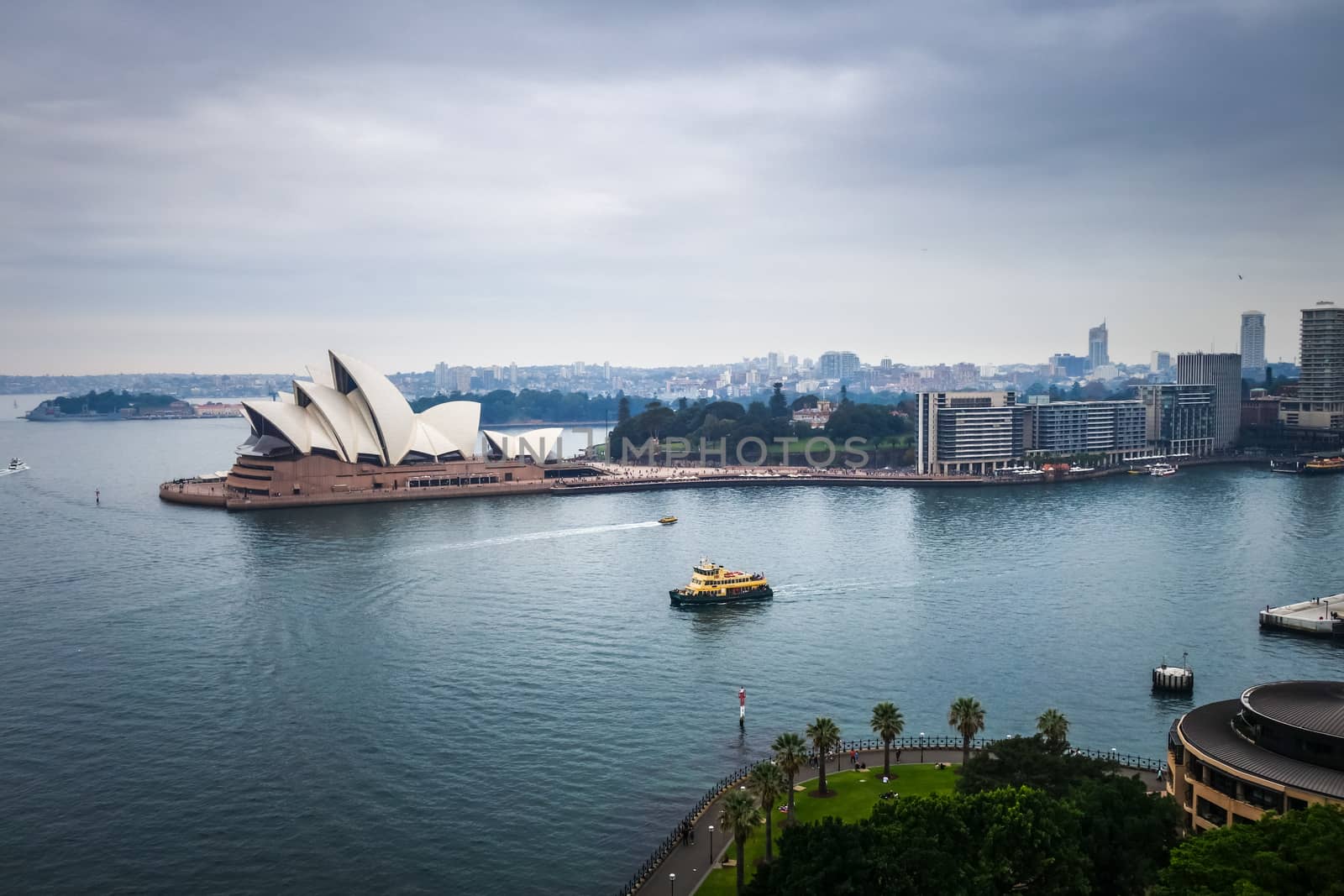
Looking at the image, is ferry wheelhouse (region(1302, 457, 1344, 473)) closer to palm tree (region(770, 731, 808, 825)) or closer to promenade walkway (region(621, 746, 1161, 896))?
promenade walkway (region(621, 746, 1161, 896))

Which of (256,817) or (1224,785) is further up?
(1224,785)

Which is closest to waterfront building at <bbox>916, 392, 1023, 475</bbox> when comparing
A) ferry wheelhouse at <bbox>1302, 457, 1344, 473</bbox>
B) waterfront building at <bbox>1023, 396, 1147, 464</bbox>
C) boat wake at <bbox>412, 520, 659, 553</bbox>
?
waterfront building at <bbox>1023, 396, 1147, 464</bbox>

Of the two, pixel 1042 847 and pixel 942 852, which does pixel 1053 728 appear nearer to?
pixel 1042 847

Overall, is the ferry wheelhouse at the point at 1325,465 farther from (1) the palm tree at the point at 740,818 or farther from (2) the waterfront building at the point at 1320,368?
(1) the palm tree at the point at 740,818

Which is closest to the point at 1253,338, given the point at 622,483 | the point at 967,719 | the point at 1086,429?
the point at 1086,429

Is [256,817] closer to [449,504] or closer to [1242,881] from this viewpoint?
[1242,881]

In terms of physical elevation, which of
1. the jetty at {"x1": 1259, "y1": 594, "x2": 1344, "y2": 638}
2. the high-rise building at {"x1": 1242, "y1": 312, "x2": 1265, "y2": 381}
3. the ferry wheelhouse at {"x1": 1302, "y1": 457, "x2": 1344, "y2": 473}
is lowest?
the jetty at {"x1": 1259, "y1": 594, "x2": 1344, "y2": 638}

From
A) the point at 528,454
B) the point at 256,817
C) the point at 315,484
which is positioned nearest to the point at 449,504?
the point at 315,484
